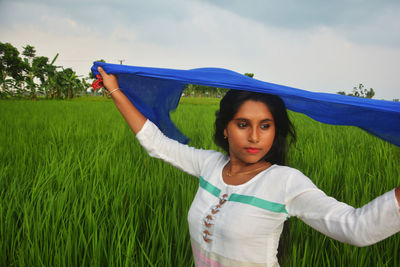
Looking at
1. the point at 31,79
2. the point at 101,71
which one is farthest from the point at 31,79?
the point at 101,71

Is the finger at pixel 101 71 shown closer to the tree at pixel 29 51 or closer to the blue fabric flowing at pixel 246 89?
the blue fabric flowing at pixel 246 89

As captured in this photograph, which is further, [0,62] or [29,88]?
[0,62]

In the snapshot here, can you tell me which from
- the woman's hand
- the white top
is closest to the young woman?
the white top

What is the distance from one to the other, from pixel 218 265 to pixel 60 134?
2.92 metres

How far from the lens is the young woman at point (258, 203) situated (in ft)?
1.68

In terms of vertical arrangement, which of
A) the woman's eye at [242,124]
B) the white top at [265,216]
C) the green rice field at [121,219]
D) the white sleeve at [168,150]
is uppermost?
the woman's eye at [242,124]

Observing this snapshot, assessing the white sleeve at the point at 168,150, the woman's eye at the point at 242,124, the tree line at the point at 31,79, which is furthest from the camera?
the tree line at the point at 31,79

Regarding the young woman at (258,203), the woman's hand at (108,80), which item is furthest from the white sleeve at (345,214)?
the woman's hand at (108,80)

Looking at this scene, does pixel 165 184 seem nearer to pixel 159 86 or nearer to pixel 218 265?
pixel 159 86

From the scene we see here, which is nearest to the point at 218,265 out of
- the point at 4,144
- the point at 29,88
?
the point at 4,144

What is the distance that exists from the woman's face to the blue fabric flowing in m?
0.06

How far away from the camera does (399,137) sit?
2.73ft

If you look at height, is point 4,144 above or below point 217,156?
below

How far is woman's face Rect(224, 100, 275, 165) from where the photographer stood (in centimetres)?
71
